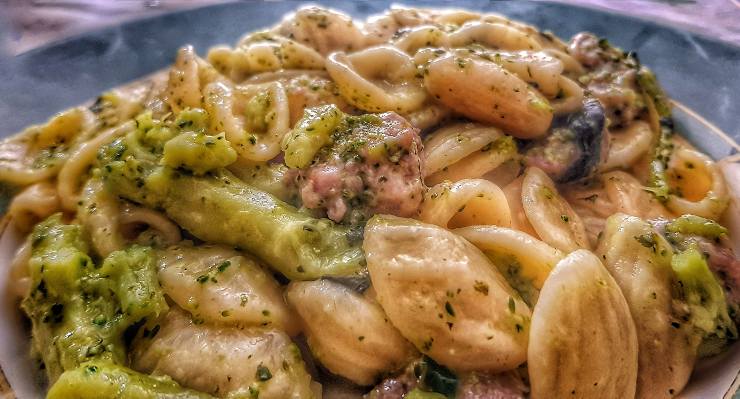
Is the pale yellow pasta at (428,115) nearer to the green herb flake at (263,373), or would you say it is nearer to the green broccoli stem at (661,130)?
the green broccoli stem at (661,130)

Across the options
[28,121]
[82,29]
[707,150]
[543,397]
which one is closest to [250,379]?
[543,397]

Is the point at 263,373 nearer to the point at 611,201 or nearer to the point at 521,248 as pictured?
the point at 521,248

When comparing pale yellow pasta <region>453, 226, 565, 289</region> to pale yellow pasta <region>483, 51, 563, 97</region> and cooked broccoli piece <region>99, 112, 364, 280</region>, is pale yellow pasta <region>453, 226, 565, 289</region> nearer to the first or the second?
cooked broccoli piece <region>99, 112, 364, 280</region>

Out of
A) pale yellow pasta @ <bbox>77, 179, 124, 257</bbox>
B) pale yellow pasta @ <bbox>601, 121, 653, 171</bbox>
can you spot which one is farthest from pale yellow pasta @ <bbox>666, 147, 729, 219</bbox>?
pale yellow pasta @ <bbox>77, 179, 124, 257</bbox>

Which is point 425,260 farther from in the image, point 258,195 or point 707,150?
point 707,150

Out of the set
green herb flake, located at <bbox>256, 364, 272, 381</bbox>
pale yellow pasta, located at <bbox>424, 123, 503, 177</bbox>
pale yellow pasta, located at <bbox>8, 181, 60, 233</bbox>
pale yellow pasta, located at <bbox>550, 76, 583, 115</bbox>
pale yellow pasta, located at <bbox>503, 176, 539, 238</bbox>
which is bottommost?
pale yellow pasta, located at <bbox>8, 181, 60, 233</bbox>

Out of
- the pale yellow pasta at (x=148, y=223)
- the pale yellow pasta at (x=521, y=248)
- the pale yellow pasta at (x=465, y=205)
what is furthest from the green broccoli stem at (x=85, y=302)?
the pale yellow pasta at (x=521, y=248)
